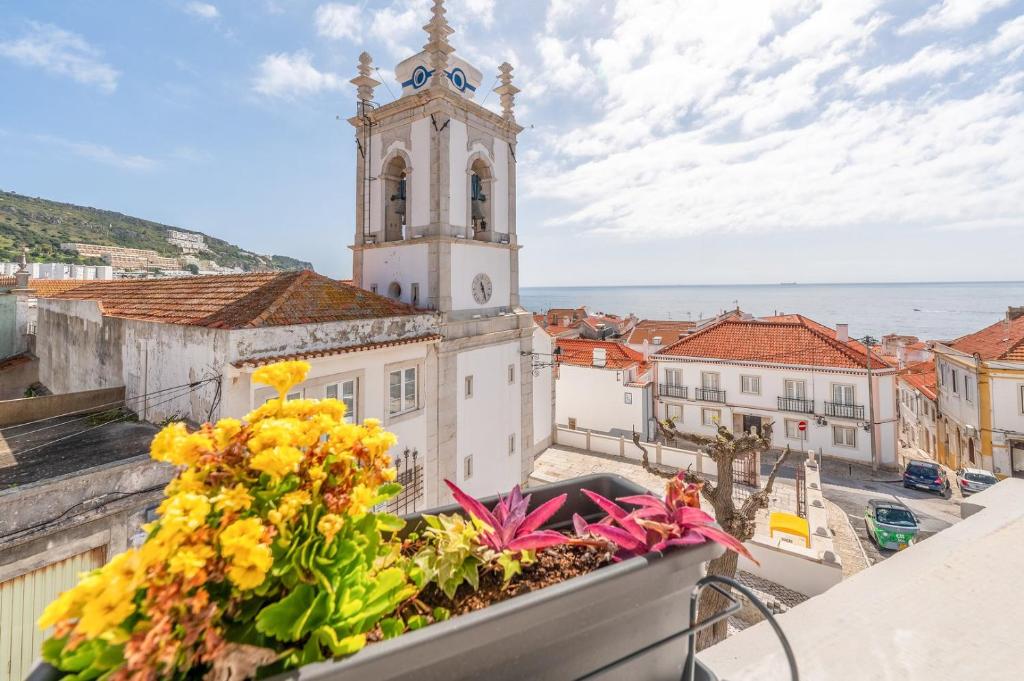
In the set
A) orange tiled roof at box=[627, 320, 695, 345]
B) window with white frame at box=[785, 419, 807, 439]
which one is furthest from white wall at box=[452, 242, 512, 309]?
orange tiled roof at box=[627, 320, 695, 345]

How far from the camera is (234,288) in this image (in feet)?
35.3

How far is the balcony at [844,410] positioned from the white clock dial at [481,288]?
67.8 feet

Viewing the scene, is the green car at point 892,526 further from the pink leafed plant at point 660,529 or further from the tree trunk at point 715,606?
the pink leafed plant at point 660,529

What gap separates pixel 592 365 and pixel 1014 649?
2633cm

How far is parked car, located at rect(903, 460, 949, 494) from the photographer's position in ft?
65.5

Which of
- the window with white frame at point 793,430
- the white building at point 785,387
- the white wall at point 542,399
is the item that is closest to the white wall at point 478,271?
the white wall at point 542,399

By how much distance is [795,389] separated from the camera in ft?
82.7

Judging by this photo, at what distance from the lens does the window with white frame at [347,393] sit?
931 cm

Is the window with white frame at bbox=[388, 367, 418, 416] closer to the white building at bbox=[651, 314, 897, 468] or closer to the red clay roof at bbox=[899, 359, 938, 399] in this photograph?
the white building at bbox=[651, 314, 897, 468]

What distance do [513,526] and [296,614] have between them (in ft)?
2.51

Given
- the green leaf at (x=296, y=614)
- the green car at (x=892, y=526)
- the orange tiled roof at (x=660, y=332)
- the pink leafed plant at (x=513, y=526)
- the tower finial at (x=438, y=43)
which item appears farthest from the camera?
the orange tiled roof at (x=660, y=332)

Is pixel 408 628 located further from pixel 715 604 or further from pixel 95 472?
pixel 715 604

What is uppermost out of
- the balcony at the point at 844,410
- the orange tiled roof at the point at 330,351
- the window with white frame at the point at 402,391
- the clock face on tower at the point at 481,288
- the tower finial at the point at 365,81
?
the tower finial at the point at 365,81

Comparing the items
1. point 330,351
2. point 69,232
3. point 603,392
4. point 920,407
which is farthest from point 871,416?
point 69,232
